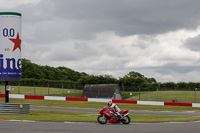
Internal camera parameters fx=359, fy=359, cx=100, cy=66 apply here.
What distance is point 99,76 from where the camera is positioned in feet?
309

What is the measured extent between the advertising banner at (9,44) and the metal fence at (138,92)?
29855 mm

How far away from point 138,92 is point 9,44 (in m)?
36.5

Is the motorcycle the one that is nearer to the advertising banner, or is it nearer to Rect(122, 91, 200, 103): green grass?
the advertising banner

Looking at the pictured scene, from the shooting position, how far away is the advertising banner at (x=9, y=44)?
1035 inches

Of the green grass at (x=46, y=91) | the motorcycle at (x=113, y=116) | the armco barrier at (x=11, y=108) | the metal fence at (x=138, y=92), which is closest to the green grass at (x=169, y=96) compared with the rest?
the metal fence at (x=138, y=92)

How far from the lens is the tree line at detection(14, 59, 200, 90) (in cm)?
8156

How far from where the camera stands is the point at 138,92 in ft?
197

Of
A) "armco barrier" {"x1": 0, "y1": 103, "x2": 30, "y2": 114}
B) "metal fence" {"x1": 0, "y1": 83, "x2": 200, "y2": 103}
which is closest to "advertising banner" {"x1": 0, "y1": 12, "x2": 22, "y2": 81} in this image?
"armco barrier" {"x1": 0, "y1": 103, "x2": 30, "y2": 114}

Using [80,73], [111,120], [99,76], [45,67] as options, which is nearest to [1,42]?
[111,120]

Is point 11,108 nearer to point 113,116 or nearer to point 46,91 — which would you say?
point 113,116

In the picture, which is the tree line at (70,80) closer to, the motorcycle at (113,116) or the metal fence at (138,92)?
the metal fence at (138,92)

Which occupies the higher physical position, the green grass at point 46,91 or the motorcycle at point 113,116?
the green grass at point 46,91

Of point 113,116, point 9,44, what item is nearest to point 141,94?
point 9,44

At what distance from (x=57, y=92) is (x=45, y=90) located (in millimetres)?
2854
